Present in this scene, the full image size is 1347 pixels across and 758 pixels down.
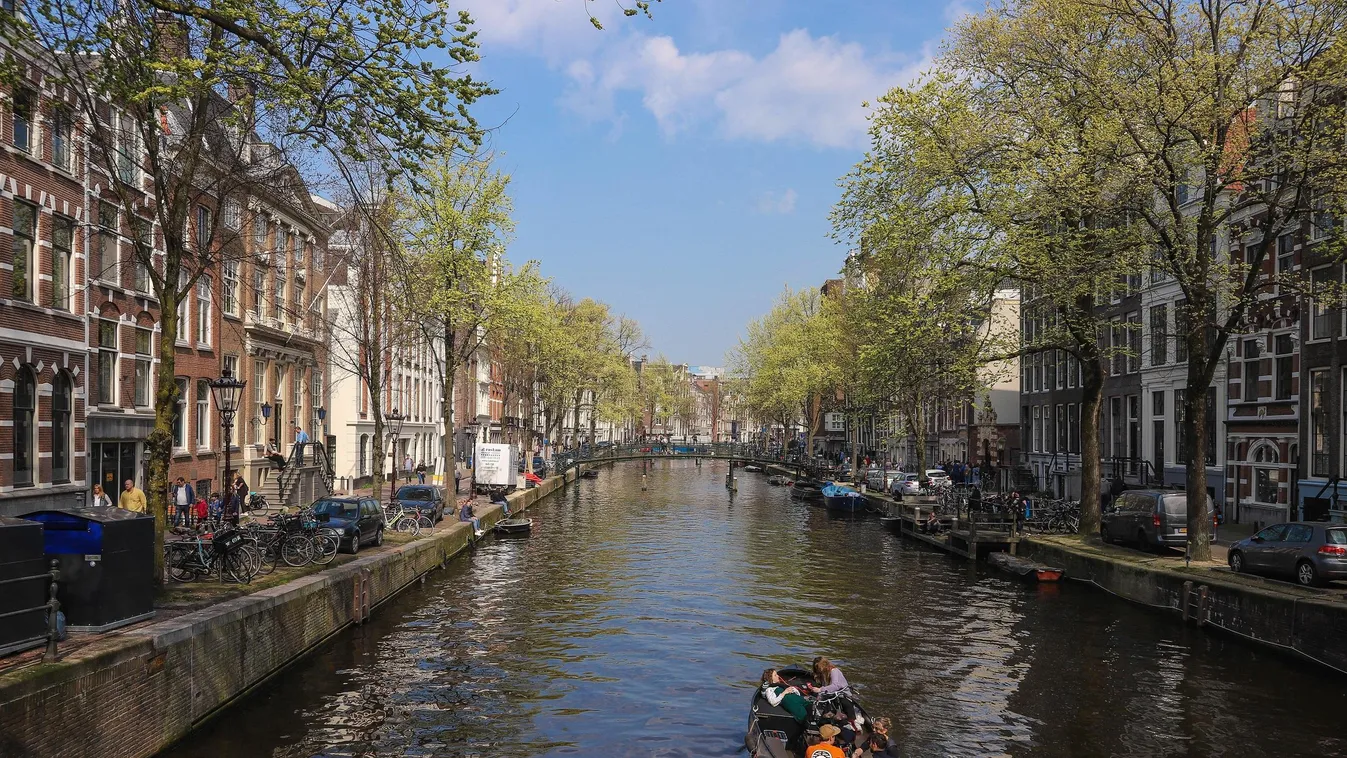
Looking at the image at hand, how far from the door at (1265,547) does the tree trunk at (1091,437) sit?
861 centimetres

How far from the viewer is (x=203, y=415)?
39.7 meters

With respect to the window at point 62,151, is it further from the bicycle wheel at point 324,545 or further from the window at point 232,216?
the bicycle wheel at point 324,545

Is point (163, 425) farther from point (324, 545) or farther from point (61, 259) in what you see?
point (61, 259)

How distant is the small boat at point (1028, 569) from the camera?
103 feet

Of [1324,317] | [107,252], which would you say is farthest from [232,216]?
[1324,317]

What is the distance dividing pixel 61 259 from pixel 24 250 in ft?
6.17

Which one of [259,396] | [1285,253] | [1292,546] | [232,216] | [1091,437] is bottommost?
[1292,546]

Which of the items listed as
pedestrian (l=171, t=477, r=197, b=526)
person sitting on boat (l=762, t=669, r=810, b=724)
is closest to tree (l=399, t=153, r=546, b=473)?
pedestrian (l=171, t=477, r=197, b=526)

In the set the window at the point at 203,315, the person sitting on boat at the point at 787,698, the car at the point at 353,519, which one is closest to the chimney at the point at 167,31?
the person sitting on boat at the point at 787,698

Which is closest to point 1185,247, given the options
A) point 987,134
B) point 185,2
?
point 987,134

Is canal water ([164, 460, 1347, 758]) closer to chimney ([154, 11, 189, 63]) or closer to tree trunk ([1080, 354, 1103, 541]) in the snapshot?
tree trunk ([1080, 354, 1103, 541])

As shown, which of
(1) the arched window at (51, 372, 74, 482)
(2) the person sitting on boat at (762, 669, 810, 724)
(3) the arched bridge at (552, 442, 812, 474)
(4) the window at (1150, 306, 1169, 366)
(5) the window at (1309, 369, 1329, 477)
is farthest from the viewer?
(3) the arched bridge at (552, 442, 812, 474)

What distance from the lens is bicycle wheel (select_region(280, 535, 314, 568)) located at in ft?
79.0

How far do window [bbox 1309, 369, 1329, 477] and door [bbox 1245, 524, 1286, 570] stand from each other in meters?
11.5
